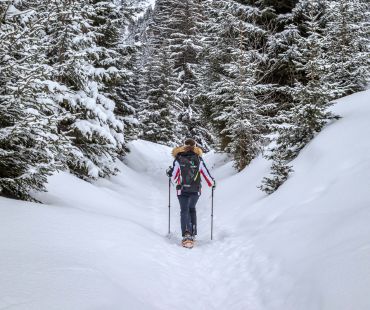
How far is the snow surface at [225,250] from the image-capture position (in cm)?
355

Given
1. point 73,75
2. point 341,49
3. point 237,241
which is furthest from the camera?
point 341,49

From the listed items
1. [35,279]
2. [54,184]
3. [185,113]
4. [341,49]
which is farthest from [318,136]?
[185,113]

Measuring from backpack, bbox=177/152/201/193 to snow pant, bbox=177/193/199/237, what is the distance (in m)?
0.16

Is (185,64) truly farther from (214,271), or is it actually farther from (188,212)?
(214,271)

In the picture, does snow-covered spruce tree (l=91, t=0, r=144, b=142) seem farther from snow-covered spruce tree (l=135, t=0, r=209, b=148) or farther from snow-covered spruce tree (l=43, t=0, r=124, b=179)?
snow-covered spruce tree (l=135, t=0, r=209, b=148)

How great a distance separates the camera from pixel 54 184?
9172 millimetres

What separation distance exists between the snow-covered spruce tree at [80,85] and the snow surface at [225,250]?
270 cm

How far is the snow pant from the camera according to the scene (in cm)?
782

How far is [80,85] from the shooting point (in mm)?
12000

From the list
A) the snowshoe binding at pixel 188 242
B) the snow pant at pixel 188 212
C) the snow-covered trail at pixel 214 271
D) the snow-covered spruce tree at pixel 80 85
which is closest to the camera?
the snow-covered trail at pixel 214 271

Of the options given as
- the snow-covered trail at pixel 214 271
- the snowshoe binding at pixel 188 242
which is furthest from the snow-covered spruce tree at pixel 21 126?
the snowshoe binding at pixel 188 242

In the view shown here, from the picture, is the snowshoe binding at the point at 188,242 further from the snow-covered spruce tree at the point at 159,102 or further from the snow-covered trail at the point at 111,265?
the snow-covered spruce tree at the point at 159,102

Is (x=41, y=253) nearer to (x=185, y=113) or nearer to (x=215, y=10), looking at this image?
(x=215, y=10)

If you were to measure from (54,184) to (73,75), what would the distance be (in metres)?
4.17
